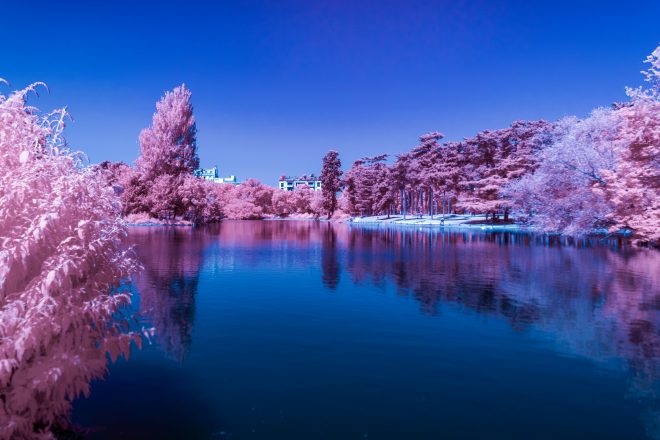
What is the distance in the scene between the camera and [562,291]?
14859 millimetres

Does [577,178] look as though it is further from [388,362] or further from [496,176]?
[388,362]

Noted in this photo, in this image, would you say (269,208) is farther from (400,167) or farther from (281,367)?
(281,367)

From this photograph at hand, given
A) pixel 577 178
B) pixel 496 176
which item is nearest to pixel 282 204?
pixel 496 176

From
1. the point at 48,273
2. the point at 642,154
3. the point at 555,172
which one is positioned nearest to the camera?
the point at 48,273

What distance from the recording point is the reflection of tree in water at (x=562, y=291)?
347 inches

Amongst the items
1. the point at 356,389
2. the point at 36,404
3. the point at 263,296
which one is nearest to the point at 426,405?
the point at 356,389

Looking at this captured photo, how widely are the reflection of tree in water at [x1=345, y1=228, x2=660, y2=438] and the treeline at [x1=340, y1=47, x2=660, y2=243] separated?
12.2 feet

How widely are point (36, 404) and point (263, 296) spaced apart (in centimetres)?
1013

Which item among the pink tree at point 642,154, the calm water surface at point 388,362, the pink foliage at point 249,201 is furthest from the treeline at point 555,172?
the pink foliage at point 249,201

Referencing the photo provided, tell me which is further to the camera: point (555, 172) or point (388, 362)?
point (555, 172)

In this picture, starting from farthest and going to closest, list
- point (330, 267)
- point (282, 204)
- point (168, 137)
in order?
point (282, 204) < point (168, 137) < point (330, 267)

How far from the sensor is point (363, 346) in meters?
9.12

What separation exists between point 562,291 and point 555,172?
2723 centimetres

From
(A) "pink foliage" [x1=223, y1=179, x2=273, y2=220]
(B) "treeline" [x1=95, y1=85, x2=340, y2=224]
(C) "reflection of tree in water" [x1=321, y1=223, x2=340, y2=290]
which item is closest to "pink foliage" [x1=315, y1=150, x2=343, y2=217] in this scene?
(A) "pink foliage" [x1=223, y1=179, x2=273, y2=220]
